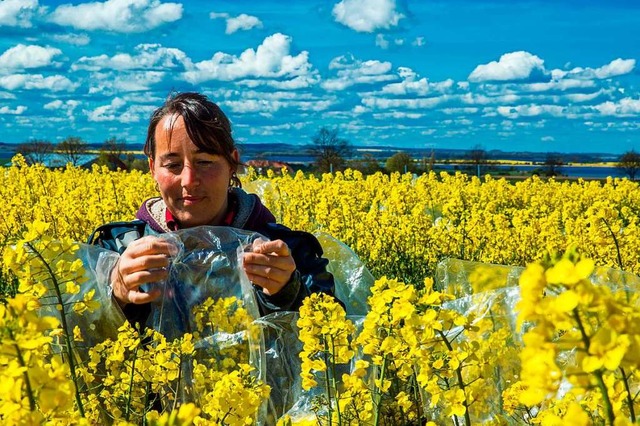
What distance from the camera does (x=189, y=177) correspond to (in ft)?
11.7

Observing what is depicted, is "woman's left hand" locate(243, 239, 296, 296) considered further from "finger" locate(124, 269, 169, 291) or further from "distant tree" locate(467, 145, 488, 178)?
"distant tree" locate(467, 145, 488, 178)

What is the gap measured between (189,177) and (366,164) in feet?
71.9

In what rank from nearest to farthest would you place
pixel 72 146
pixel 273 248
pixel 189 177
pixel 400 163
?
pixel 273 248 → pixel 189 177 → pixel 400 163 → pixel 72 146

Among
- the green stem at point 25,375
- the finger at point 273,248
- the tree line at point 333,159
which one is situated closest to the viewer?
the green stem at point 25,375

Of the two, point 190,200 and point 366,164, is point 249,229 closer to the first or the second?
point 190,200

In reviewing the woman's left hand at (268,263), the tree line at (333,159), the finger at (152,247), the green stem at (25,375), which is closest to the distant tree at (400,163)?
the tree line at (333,159)

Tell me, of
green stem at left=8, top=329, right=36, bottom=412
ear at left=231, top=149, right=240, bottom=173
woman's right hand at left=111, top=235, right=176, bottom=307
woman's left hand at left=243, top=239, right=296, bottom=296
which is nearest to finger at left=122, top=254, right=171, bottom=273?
woman's right hand at left=111, top=235, right=176, bottom=307

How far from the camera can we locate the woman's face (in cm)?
362

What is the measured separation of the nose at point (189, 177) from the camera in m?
3.57

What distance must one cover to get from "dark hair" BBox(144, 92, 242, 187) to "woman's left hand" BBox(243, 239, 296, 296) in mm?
616

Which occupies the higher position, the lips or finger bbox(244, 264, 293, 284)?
the lips

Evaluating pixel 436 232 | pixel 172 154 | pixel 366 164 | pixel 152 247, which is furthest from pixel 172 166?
pixel 366 164

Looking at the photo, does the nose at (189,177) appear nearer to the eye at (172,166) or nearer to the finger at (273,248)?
the eye at (172,166)

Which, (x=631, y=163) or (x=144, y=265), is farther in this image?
(x=631, y=163)
